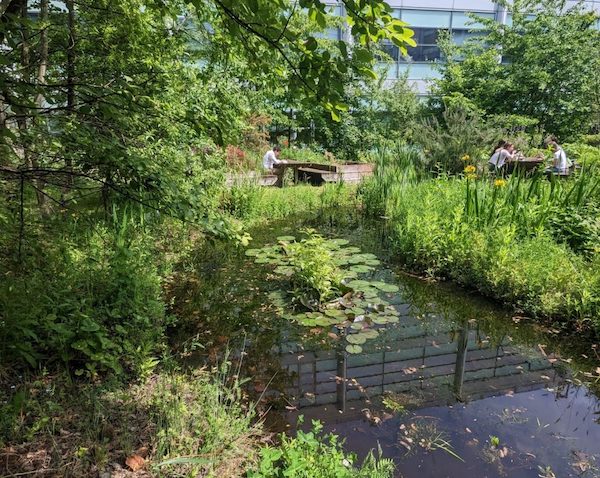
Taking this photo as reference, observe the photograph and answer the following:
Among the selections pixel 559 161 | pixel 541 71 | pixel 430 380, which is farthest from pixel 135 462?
pixel 541 71

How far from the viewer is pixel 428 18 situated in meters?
20.8

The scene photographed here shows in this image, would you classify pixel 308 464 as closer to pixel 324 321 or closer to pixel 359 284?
pixel 324 321

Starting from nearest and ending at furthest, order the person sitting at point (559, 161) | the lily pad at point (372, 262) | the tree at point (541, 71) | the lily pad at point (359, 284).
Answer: the lily pad at point (359, 284)
the lily pad at point (372, 262)
the person sitting at point (559, 161)
the tree at point (541, 71)

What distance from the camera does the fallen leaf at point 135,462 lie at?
2.16 m

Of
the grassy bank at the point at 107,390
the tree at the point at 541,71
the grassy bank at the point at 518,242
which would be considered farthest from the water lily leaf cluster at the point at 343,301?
the tree at the point at 541,71

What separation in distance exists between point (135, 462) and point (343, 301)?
2942mm

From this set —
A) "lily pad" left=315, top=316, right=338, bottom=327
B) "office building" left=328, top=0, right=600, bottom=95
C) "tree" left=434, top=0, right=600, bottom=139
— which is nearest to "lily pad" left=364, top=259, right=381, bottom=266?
"lily pad" left=315, top=316, right=338, bottom=327

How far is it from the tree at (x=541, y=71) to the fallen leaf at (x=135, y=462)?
52.6ft

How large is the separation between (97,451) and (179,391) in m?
0.68

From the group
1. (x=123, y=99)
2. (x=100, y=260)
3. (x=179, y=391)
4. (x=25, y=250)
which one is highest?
(x=123, y=99)

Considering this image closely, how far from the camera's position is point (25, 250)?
10.5ft

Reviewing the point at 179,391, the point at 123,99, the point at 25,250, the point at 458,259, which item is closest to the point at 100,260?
the point at 25,250

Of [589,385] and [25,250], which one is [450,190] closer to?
[589,385]

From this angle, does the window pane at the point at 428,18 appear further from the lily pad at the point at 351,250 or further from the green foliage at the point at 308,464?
the green foliage at the point at 308,464
